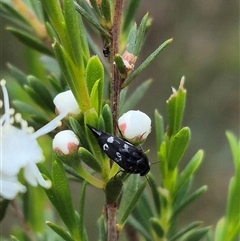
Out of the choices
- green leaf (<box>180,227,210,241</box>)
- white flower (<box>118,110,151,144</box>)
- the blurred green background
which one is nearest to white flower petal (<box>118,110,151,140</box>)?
white flower (<box>118,110,151,144</box>)

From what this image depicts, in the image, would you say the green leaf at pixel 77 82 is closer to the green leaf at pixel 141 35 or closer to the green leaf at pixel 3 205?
the green leaf at pixel 141 35

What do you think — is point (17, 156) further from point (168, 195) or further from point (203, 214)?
point (203, 214)

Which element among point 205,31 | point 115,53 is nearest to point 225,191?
point 205,31

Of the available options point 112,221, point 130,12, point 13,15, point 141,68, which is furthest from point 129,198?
point 13,15

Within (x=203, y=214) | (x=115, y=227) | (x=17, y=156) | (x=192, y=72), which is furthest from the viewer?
(x=192, y=72)

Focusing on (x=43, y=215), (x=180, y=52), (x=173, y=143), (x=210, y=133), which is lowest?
(x=210, y=133)

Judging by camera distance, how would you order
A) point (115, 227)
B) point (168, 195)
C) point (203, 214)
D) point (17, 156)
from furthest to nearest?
point (203, 214) → point (168, 195) → point (115, 227) → point (17, 156)

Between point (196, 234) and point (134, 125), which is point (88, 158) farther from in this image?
point (196, 234)

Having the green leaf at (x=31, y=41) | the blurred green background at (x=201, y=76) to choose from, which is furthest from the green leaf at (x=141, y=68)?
the blurred green background at (x=201, y=76)
